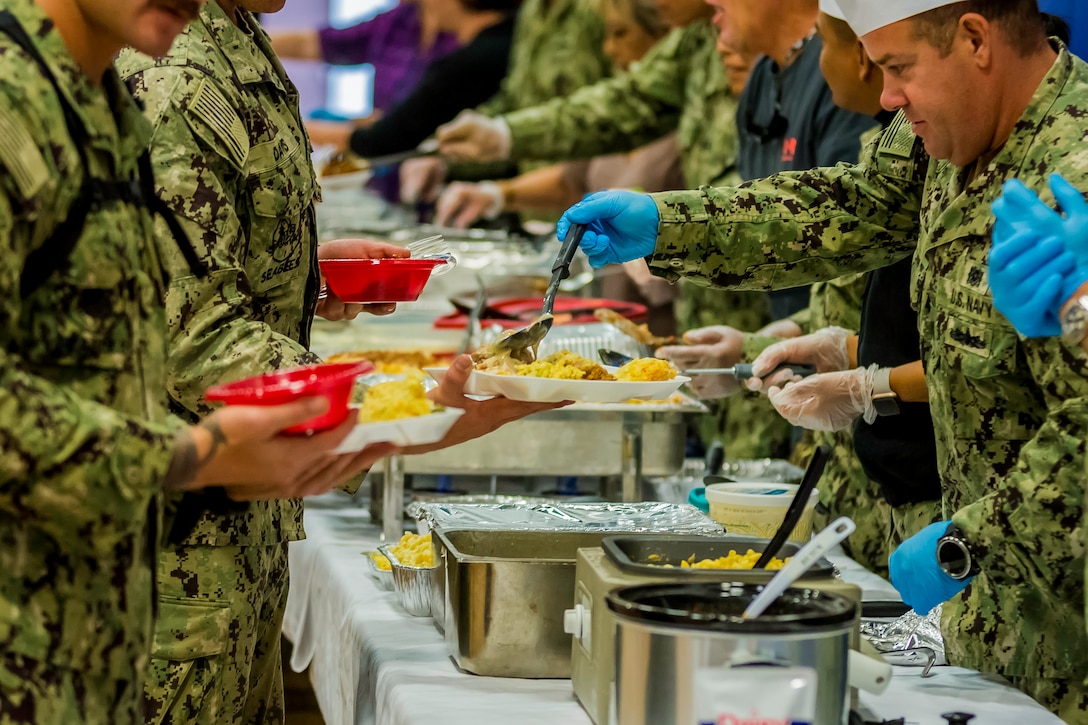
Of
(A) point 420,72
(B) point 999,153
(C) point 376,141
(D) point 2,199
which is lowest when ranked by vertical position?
(D) point 2,199

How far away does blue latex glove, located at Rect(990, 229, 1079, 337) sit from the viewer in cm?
127

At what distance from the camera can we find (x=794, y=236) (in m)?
1.85

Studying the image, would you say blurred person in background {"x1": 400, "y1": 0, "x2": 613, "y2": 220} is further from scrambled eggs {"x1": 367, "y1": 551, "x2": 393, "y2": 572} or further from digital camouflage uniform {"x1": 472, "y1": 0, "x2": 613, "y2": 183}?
scrambled eggs {"x1": 367, "y1": 551, "x2": 393, "y2": 572}

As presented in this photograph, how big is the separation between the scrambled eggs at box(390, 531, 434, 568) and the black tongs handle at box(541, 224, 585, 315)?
1.18 ft

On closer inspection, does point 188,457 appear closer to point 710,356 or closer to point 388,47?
point 710,356

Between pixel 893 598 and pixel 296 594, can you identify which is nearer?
pixel 893 598

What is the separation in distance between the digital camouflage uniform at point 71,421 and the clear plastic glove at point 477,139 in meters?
3.16

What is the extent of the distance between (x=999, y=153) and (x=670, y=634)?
2.42 feet

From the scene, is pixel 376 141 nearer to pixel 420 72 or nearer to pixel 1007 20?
pixel 420 72

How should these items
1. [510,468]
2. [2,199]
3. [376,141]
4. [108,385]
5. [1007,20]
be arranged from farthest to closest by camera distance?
[376,141] → [510,468] → [1007,20] → [108,385] → [2,199]

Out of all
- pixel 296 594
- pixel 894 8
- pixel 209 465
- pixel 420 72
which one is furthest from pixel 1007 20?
pixel 420 72

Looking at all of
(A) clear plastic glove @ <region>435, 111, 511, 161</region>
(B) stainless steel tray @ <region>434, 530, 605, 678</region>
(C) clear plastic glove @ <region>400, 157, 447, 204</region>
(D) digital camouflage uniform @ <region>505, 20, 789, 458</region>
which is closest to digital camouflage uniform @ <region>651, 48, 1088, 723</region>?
(B) stainless steel tray @ <region>434, 530, 605, 678</region>

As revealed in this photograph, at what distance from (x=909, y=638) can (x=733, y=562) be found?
0.36 m

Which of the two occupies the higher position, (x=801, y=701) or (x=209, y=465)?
(x=209, y=465)
